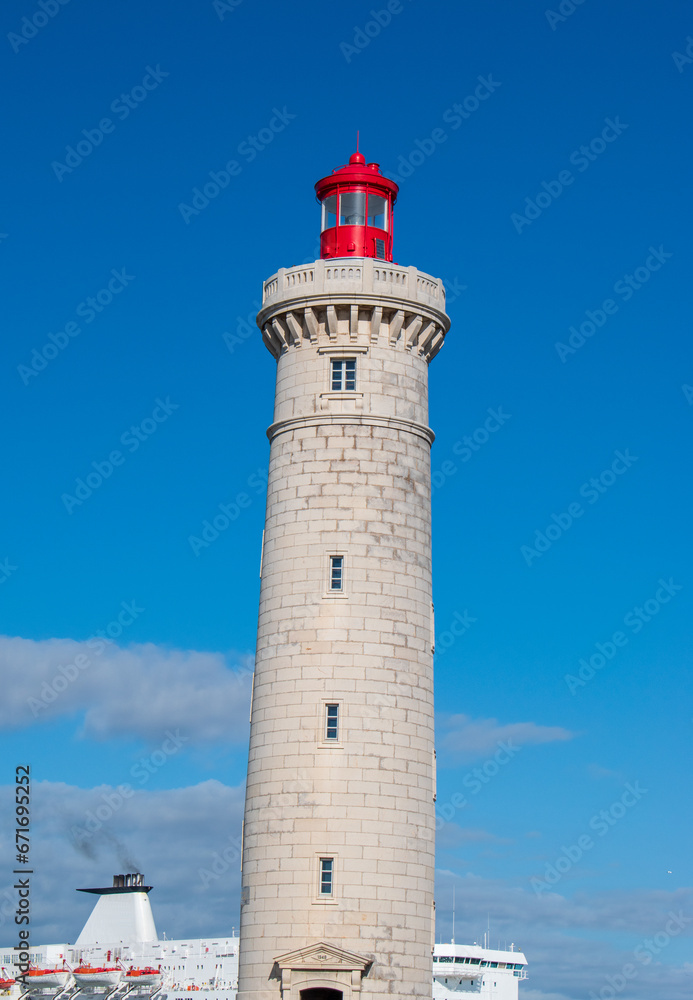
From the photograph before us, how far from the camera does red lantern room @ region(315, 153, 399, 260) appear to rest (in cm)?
2822

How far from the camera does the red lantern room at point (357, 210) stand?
92.6 ft

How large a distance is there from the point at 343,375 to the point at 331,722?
7147 millimetres

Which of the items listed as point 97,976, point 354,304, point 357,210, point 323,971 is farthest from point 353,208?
point 97,976

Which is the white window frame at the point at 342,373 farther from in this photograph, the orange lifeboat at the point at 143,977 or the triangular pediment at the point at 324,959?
the orange lifeboat at the point at 143,977

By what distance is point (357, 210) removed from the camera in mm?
28469

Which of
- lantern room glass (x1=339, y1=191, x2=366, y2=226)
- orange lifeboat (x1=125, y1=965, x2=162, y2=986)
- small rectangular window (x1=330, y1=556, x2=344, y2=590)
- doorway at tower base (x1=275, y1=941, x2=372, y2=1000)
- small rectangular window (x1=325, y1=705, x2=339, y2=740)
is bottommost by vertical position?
doorway at tower base (x1=275, y1=941, x2=372, y2=1000)

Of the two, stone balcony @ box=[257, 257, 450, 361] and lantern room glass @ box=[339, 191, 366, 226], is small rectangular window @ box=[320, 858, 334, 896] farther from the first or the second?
lantern room glass @ box=[339, 191, 366, 226]

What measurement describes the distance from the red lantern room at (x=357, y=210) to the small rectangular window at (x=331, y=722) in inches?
390

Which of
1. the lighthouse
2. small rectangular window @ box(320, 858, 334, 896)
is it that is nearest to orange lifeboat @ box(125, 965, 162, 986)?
the lighthouse

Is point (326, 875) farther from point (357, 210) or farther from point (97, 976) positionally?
point (97, 976)

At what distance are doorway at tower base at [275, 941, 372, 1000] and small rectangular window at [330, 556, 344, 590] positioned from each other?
664 centimetres

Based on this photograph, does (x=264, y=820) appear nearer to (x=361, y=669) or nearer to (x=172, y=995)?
(x=361, y=669)

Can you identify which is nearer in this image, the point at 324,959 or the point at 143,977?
the point at 324,959

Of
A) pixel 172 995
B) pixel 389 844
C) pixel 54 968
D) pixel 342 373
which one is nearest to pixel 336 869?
pixel 389 844
